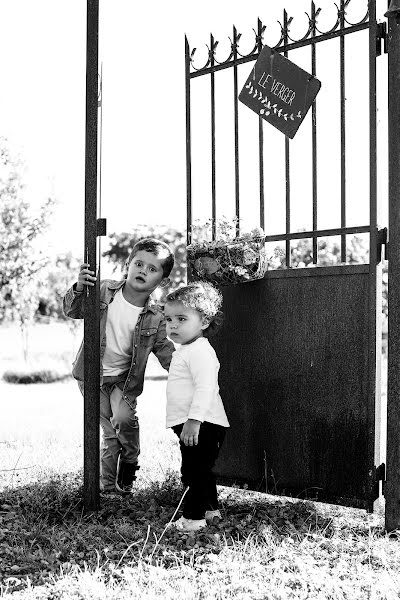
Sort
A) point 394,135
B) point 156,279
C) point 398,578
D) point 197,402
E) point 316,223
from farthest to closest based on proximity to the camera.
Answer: point 156,279 < point 316,223 < point 197,402 < point 394,135 < point 398,578

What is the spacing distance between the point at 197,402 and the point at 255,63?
1.99 meters

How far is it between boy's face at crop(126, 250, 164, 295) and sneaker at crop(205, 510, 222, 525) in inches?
56.9

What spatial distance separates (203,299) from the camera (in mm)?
4203

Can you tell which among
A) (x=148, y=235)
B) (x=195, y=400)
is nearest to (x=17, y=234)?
(x=148, y=235)

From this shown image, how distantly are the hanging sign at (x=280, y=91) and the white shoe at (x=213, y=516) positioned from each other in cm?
211

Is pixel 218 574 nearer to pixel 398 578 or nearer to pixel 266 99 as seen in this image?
pixel 398 578

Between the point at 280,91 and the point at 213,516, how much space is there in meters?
2.38

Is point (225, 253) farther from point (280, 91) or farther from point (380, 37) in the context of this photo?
point (380, 37)

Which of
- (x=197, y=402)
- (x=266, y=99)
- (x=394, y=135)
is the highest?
(x=266, y=99)

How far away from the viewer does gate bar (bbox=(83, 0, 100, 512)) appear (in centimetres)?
408

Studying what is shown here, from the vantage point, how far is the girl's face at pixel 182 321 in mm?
4172

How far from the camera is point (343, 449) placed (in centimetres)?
419

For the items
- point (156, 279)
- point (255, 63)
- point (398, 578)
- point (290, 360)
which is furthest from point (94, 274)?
point (398, 578)

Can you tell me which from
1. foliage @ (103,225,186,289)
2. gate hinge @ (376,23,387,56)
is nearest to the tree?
foliage @ (103,225,186,289)
